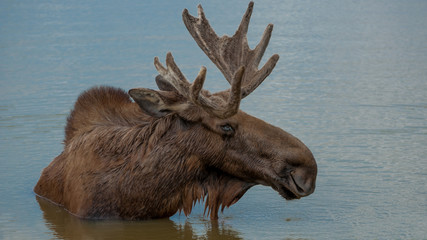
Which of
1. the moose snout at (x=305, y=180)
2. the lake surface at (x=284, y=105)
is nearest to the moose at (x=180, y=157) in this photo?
the moose snout at (x=305, y=180)

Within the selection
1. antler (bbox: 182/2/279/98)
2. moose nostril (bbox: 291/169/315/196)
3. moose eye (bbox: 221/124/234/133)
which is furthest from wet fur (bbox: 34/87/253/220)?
antler (bbox: 182/2/279/98)

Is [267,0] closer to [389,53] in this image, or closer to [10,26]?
[10,26]

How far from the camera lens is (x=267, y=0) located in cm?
2842

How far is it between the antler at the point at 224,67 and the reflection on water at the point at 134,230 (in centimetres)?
99

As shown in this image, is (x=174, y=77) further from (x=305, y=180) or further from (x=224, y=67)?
(x=305, y=180)

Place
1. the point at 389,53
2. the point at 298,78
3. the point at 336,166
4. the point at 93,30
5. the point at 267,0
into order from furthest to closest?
the point at 267,0 < the point at 93,30 < the point at 389,53 < the point at 298,78 < the point at 336,166

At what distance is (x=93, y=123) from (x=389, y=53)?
9340 millimetres

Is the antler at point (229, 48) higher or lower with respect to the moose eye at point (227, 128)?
higher

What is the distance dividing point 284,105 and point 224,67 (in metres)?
3.85

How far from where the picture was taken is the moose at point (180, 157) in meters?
6.00

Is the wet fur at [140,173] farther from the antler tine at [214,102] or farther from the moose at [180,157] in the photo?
the antler tine at [214,102]

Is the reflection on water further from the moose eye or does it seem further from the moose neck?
the moose eye

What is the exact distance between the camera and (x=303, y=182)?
233 inches

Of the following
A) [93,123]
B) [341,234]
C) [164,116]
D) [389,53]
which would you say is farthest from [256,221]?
[389,53]
